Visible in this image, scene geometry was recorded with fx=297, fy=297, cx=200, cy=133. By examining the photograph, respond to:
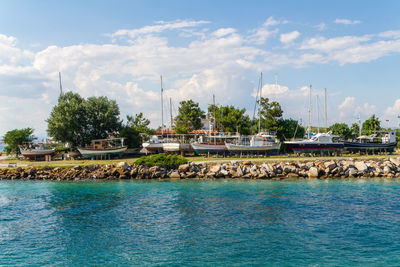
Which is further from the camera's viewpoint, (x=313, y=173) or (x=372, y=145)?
(x=372, y=145)

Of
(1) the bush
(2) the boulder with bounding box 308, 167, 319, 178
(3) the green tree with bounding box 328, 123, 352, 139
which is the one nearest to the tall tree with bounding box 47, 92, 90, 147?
(1) the bush

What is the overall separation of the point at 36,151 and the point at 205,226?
154 feet

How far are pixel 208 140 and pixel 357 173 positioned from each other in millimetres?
26743

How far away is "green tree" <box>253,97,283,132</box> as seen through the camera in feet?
197

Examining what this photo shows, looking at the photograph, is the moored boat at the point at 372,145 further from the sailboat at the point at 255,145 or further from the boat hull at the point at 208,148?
the boat hull at the point at 208,148

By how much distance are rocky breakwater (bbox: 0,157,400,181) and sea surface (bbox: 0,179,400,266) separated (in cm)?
646

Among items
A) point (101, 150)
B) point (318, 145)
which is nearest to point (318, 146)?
point (318, 145)

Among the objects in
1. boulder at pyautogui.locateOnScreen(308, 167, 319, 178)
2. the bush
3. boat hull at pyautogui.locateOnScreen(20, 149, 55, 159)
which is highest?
boat hull at pyautogui.locateOnScreen(20, 149, 55, 159)

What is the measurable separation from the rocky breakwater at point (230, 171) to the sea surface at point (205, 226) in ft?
21.2

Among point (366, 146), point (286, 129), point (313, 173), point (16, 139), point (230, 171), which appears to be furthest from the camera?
point (286, 129)

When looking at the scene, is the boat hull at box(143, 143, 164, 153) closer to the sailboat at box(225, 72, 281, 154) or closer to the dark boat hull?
the sailboat at box(225, 72, 281, 154)

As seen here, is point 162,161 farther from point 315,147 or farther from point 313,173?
point 315,147

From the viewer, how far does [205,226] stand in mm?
18641

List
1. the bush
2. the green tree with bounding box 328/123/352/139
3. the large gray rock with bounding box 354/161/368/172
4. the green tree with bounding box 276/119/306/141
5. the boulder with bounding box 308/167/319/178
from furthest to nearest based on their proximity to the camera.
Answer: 1. the green tree with bounding box 328/123/352/139
2. the green tree with bounding box 276/119/306/141
3. the bush
4. the large gray rock with bounding box 354/161/368/172
5. the boulder with bounding box 308/167/319/178
